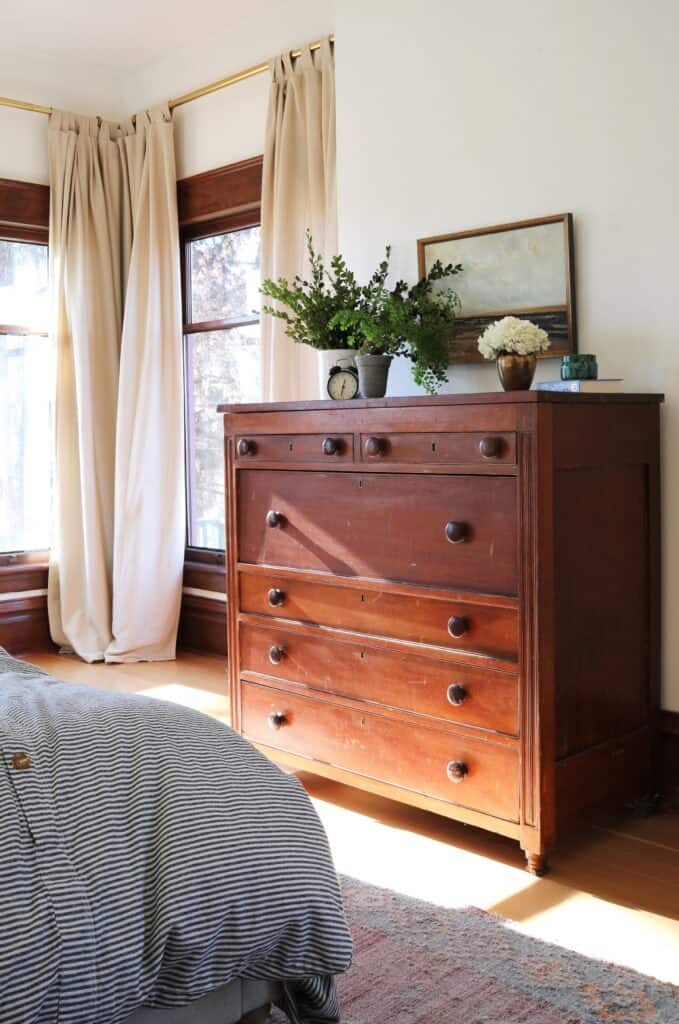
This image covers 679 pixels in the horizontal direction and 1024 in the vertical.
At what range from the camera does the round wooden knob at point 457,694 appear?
2682mm

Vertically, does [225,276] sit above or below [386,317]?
above

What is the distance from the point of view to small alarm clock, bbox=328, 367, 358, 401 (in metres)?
3.22

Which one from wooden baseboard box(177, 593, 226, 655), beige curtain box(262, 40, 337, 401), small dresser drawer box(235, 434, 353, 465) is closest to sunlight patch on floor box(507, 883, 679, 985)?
small dresser drawer box(235, 434, 353, 465)

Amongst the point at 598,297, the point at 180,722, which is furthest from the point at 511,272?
the point at 180,722

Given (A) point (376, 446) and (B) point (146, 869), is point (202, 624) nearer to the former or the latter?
(A) point (376, 446)

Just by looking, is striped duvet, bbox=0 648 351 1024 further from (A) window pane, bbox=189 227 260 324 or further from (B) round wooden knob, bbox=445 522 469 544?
(A) window pane, bbox=189 227 260 324

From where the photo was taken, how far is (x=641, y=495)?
9.41 feet

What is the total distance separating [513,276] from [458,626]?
1.14m

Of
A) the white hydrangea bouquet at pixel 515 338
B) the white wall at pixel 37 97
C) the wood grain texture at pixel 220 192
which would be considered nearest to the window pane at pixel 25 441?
the white wall at pixel 37 97

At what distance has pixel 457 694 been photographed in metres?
2.68

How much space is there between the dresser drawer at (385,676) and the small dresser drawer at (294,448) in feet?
1.67

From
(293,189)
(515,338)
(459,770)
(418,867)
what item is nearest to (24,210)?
(293,189)

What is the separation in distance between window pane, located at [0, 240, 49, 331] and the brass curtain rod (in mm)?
618

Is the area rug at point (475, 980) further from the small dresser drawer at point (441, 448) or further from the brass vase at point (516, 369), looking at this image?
the brass vase at point (516, 369)
